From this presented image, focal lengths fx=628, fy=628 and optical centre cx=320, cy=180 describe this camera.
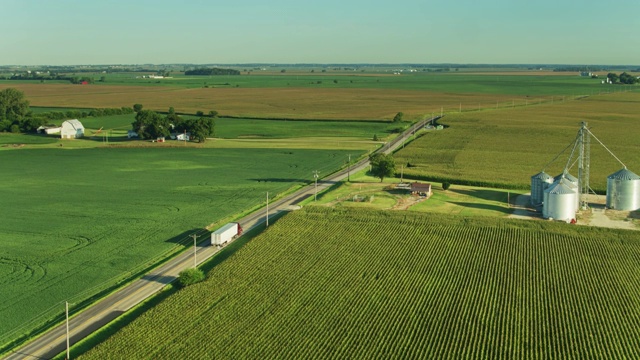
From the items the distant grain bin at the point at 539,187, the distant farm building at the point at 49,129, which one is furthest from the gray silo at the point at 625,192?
the distant farm building at the point at 49,129

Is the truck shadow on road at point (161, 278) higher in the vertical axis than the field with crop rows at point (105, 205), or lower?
lower

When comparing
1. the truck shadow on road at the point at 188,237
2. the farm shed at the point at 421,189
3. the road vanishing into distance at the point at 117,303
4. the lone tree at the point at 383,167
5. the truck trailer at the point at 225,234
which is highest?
the lone tree at the point at 383,167

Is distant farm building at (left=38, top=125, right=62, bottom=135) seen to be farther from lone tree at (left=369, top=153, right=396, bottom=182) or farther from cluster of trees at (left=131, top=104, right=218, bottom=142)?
lone tree at (left=369, top=153, right=396, bottom=182)

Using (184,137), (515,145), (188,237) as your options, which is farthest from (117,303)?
(515,145)

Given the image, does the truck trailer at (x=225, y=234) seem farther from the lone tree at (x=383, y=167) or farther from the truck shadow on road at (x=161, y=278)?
the lone tree at (x=383, y=167)

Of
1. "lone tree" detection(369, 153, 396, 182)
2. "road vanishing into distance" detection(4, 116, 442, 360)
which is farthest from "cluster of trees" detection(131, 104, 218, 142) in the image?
"road vanishing into distance" detection(4, 116, 442, 360)

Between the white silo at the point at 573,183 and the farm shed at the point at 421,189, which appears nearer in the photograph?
the white silo at the point at 573,183
